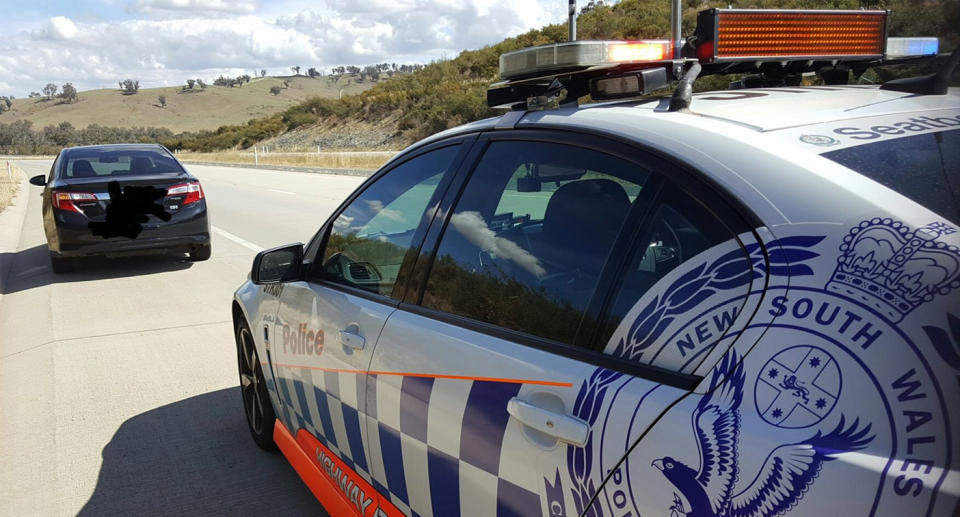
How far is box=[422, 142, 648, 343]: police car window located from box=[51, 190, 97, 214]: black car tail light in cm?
891

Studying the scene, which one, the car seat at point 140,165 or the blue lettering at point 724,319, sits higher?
the blue lettering at point 724,319

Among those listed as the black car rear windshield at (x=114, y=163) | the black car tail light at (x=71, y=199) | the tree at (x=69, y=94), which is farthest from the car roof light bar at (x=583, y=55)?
the tree at (x=69, y=94)

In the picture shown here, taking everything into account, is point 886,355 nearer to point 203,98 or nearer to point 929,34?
point 929,34

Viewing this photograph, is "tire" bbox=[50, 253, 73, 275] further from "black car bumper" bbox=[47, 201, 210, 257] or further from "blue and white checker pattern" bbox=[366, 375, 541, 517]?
"blue and white checker pattern" bbox=[366, 375, 541, 517]

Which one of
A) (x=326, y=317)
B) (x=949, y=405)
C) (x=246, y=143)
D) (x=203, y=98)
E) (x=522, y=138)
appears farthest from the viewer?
(x=203, y=98)

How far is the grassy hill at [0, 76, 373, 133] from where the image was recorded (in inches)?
5576

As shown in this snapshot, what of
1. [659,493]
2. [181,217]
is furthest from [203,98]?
[659,493]

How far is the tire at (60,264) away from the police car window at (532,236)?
9412 mm

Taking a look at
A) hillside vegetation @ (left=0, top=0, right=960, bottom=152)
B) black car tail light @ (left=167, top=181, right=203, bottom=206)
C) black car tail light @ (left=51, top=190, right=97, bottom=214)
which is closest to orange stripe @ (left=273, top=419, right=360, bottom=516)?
black car tail light @ (left=167, top=181, right=203, bottom=206)

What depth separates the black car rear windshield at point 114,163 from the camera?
413 inches

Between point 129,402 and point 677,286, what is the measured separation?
4.58 metres

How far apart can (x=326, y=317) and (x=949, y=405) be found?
2.19 m

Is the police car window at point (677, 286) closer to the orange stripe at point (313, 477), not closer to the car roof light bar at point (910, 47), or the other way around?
the orange stripe at point (313, 477)

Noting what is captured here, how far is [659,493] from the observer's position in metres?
1.50
